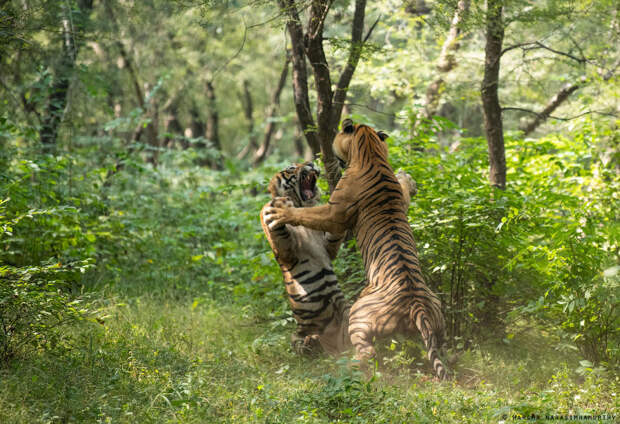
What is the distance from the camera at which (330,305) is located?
4.77 meters

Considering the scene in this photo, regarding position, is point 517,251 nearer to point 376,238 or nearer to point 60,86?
point 376,238

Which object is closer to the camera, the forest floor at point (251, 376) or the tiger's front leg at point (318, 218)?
the forest floor at point (251, 376)

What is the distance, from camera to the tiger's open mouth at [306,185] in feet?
15.8

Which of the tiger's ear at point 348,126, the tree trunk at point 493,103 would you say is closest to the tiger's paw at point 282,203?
the tiger's ear at point 348,126

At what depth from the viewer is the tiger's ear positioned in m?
4.49

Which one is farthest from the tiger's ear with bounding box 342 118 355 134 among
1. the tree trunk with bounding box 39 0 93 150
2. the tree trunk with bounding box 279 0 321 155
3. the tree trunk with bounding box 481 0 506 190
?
the tree trunk with bounding box 39 0 93 150

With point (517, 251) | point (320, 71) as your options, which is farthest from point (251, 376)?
point (320, 71)

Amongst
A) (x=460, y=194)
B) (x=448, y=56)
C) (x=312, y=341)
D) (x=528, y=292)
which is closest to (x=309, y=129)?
(x=460, y=194)

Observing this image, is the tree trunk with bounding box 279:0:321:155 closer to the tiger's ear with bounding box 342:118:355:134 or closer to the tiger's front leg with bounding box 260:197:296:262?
the tiger's ear with bounding box 342:118:355:134

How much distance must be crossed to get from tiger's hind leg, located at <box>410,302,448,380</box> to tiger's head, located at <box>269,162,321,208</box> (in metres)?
1.54

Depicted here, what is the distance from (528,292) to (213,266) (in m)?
5.11

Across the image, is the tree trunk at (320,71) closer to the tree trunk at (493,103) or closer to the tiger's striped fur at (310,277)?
the tiger's striped fur at (310,277)

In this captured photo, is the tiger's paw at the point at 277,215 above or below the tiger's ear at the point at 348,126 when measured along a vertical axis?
below

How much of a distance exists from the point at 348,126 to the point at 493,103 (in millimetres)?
2017
